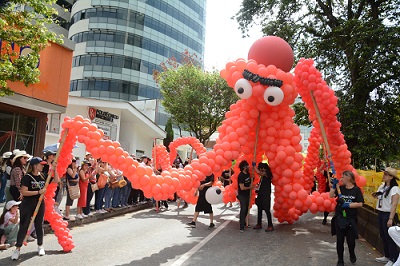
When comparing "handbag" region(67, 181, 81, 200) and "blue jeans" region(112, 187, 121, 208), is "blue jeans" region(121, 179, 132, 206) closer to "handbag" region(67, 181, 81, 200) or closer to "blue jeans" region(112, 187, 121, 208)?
"blue jeans" region(112, 187, 121, 208)

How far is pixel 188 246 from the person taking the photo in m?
7.07

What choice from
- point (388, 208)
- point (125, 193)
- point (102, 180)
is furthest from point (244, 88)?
point (125, 193)

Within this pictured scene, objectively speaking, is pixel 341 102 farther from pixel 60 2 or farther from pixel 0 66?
pixel 60 2

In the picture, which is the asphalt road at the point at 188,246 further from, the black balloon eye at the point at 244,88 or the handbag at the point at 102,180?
the black balloon eye at the point at 244,88

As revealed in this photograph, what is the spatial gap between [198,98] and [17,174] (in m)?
20.4

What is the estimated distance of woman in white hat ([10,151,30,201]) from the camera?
7.30 m

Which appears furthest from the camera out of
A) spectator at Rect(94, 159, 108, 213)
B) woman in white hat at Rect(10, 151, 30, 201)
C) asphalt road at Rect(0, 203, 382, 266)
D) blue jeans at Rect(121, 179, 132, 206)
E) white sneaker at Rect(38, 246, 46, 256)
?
blue jeans at Rect(121, 179, 132, 206)

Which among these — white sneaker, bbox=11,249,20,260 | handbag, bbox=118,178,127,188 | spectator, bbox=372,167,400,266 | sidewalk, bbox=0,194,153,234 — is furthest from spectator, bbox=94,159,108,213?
spectator, bbox=372,167,400,266

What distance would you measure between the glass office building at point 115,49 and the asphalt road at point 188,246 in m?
36.3

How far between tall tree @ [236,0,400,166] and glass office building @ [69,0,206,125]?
1172 inches

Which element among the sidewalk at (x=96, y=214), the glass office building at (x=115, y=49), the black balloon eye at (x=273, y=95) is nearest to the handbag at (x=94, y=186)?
the sidewalk at (x=96, y=214)

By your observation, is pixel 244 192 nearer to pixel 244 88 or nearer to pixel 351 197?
pixel 244 88

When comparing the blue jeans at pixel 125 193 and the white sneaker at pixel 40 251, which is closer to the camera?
the white sneaker at pixel 40 251

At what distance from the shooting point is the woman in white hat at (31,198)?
5918 millimetres
